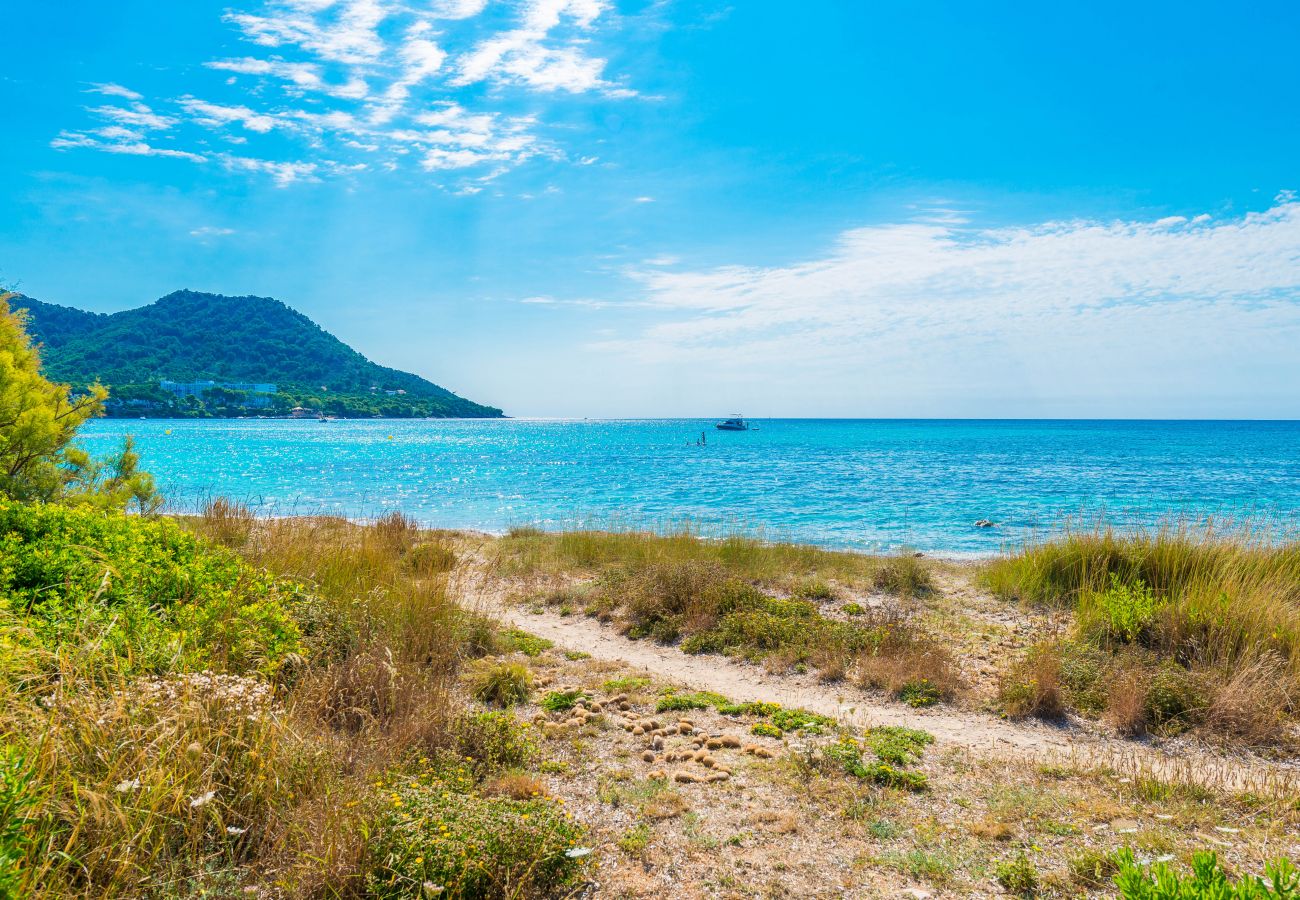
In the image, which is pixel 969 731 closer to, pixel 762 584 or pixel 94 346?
pixel 762 584

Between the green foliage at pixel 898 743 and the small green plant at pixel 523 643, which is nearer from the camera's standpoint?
the green foliage at pixel 898 743

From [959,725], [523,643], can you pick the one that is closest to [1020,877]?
[959,725]

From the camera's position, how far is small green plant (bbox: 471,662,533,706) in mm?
6637

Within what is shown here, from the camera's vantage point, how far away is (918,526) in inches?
915

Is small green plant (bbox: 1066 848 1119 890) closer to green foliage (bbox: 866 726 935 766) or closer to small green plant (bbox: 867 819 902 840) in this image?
small green plant (bbox: 867 819 902 840)

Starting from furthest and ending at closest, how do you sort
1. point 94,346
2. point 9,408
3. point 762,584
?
point 94,346, point 762,584, point 9,408

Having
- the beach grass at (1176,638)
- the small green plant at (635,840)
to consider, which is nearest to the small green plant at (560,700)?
the small green plant at (635,840)

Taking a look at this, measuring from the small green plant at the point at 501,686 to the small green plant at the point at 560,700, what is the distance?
27 centimetres

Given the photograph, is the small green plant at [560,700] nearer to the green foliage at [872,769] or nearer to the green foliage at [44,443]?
the green foliage at [872,769]

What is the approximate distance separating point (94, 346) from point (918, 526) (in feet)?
516

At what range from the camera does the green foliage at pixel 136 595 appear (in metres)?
4.29

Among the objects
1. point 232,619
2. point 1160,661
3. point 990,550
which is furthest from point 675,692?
point 990,550

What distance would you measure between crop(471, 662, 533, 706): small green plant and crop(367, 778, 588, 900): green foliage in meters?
2.73

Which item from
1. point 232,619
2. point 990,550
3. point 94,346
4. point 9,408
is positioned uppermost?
point 94,346
